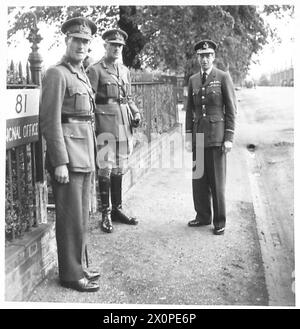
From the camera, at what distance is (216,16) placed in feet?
28.3

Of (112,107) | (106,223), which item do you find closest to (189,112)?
(112,107)

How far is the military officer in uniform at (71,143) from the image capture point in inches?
119

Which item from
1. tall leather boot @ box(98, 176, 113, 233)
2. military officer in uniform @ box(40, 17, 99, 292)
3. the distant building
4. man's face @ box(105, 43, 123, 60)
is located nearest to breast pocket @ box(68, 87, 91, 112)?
military officer in uniform @ box(40, 17, 99, 292)

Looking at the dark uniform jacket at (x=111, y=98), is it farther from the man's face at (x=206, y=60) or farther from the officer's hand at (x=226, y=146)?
the officer's hand at (x=226, y=146)

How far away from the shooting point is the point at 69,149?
3156 mm

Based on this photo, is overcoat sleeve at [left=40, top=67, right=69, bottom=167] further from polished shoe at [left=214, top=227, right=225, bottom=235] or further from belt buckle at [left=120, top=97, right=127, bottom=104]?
polished shoe at [left=214, top=227, right=225, bottom=235]

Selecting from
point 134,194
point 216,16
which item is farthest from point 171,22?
point 134,194

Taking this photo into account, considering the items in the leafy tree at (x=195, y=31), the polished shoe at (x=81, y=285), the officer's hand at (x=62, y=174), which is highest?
the leafy tree at (x=195, y=31)

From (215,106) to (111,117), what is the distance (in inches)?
40.9

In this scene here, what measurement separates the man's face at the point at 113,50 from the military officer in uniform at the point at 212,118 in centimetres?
76

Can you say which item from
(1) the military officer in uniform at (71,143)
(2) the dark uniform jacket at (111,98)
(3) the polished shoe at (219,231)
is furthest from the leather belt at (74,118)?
(3) the polished shoe at (219,231)

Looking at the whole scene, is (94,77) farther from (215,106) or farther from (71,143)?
(71,143)

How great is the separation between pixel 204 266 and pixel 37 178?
5.26 feet
